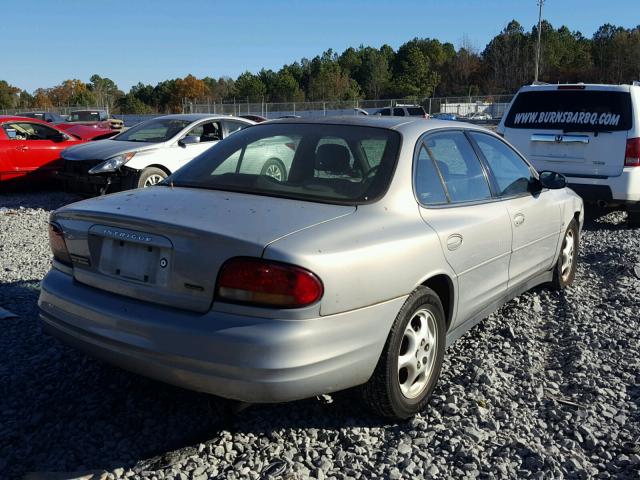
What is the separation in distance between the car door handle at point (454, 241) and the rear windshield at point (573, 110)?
5.38m

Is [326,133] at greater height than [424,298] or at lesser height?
greater

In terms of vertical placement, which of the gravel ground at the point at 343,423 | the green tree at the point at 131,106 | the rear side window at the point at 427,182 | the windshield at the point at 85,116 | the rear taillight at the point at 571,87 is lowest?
the gravel ground at the point at 343,423

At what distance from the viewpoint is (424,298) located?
10.4 ft

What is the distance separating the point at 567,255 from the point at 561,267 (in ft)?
Answer: 0.65

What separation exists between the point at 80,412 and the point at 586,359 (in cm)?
313

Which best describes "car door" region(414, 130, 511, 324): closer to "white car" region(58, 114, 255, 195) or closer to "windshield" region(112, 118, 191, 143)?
"white car" region(58, 114, 255, 195)

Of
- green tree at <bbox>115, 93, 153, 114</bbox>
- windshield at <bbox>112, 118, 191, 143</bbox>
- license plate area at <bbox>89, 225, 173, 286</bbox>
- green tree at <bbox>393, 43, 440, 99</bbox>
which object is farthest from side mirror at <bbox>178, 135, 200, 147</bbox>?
green tree at <bbox>393, 43, 440, 99</bbox>

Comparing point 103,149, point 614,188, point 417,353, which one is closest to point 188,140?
point 103,149

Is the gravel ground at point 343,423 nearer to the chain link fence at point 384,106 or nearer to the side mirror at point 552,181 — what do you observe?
the side mirror at point 552,181

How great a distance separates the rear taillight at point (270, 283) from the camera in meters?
2.55

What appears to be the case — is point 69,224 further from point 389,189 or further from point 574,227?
point 574,227

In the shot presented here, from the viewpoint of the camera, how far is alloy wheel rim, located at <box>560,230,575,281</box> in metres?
5.47

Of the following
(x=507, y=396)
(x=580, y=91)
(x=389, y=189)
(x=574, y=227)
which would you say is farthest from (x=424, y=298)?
(x=580, y=91)

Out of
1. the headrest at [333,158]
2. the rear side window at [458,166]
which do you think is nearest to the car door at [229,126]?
the rear side window at [458,166]
